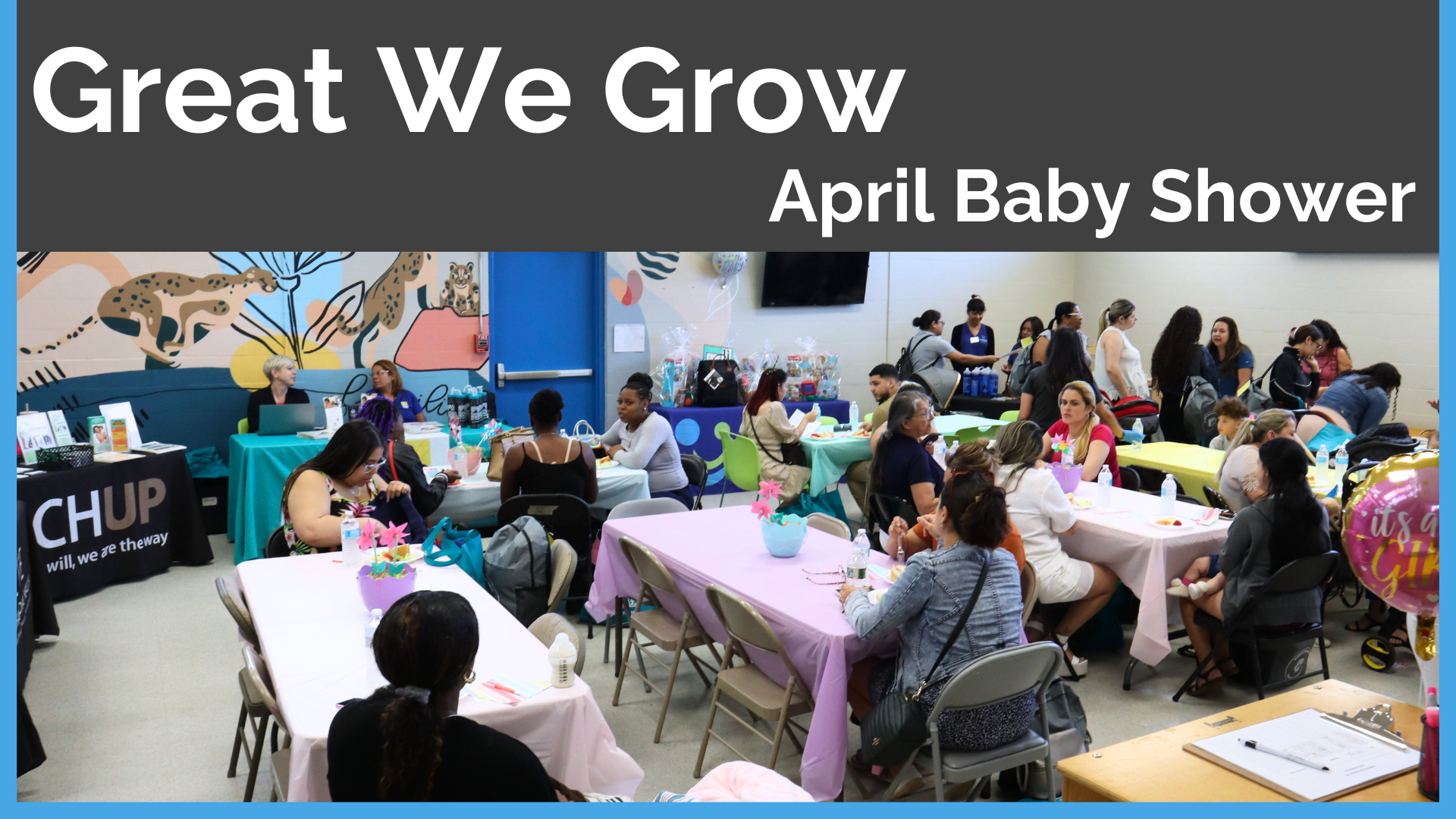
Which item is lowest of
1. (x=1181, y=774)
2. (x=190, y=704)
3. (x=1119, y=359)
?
(x=190, y=704)

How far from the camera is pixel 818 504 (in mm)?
6883

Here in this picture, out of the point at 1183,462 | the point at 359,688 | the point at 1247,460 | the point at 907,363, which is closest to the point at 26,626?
the point at 359,688

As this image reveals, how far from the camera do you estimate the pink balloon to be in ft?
6.53

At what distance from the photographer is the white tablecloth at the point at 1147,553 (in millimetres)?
4352

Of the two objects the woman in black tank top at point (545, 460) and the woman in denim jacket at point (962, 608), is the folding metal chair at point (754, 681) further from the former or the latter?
the woman in black tank top at point (545, 460)

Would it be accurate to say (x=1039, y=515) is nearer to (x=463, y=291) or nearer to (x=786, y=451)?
(x=786, y=451)

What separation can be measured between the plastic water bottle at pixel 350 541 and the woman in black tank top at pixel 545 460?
1289 millimetres

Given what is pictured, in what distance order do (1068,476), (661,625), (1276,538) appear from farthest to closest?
(1068,476) < (661,625) < (1276,538)

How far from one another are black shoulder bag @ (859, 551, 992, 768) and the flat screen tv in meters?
6.36

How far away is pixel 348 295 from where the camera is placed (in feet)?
25.5

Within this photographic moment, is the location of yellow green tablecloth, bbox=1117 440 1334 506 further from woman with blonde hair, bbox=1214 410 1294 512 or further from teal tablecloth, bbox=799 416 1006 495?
teal tablecloth, bbox=799 416 1006 495

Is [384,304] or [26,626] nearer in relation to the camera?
[26,626]

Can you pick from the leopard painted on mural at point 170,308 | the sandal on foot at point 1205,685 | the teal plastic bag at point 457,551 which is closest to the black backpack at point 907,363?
the leopard painted on mural at point 170,308

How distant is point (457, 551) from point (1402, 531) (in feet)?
9.85
